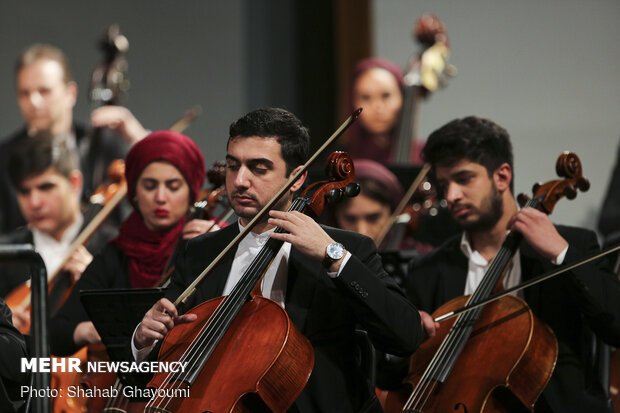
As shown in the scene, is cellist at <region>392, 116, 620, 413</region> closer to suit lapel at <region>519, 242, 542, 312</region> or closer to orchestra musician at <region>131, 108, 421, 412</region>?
suit lapel at <region>519, 242, 542, 312</region>

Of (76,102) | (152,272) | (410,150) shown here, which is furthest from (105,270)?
(76,102)

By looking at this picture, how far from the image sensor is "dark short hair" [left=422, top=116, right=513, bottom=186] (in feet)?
7.97

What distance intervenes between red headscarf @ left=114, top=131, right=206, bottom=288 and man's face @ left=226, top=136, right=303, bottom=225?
2.16 feet

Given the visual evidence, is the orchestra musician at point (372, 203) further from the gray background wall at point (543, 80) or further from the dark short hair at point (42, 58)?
the dark short hair at point (42, 58)

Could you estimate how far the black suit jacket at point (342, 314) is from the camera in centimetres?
187

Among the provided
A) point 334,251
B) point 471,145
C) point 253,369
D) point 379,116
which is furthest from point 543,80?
point 253,369

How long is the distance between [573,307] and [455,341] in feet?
1.21

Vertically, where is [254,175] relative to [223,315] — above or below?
above

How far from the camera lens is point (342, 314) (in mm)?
1983

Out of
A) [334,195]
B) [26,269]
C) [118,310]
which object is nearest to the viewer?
[334,195]

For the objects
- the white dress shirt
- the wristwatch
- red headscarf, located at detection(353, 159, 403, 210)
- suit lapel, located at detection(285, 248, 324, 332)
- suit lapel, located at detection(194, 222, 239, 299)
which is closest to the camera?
the wristwatch

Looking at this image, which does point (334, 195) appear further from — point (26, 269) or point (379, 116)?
point (379, 116)

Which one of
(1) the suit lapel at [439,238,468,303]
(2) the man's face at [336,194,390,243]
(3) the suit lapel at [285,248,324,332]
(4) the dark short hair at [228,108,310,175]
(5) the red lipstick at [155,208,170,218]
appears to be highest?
(4) the dark short hair at [228,108,310,175]

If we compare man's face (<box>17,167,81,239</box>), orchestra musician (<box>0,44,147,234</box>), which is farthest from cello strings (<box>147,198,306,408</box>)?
orchestra musician (<box>0,44,147,234</box>)
